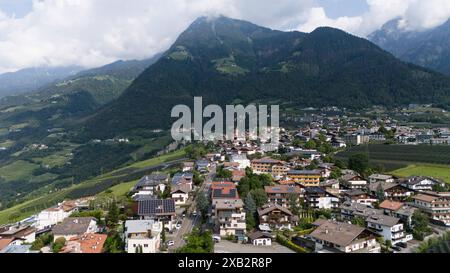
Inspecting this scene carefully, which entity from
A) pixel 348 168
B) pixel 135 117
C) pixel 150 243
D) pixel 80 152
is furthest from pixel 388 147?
pixel 135 117

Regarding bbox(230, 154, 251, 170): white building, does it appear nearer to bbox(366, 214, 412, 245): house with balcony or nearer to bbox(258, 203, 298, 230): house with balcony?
bbox(258, 203, 298, 230): house with balcony

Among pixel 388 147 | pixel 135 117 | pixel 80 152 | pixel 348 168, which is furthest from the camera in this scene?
pixel 135 117

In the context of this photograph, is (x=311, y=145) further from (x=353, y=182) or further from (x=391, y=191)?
(x=391, y=191)

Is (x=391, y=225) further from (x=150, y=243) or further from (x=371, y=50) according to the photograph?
(x=371, y=50)

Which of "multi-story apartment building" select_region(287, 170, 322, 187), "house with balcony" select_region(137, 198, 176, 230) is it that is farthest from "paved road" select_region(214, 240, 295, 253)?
"multi-story apartment building" select_region(287, 170, 322, 187)

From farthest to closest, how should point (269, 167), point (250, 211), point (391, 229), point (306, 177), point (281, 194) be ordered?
1. point (269, 167)
2. point (306, 177)
3. point (281, 194)
4. point (250, 211)
5. point (391, 229)

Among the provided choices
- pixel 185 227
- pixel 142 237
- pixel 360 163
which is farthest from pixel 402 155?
pixel 142 237

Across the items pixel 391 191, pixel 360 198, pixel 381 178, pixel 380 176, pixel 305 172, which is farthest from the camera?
pixel 305 172
